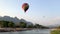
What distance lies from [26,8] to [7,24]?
96899mm

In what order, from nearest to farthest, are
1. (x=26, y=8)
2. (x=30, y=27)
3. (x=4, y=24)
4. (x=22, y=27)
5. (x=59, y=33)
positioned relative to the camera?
1. (x=26, y=8)
2. (x=59, y=33)
3. (x=4, y=24)
4. (x=22, y=27)
5. (x=30, y=27)

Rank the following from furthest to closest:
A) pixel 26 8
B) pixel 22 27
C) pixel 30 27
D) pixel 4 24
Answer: pixel 30 27
pixel 22 27
pixel 4 24
pixel 26 8

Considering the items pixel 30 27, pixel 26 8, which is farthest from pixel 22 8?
pixel 30 27

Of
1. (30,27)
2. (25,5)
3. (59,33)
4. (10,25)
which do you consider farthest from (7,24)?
(25,5)

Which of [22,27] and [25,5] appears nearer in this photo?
[25,5]

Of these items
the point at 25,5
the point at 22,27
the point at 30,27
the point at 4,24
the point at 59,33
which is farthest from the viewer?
the point at 30,27

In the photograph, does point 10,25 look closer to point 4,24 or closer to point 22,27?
point 4,24

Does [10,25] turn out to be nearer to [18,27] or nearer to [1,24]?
[1,24]

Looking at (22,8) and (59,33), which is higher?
(22,8)

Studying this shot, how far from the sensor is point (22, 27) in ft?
449

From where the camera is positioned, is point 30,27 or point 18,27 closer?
point 18,27

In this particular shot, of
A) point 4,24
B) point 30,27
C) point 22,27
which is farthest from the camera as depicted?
point 30,27

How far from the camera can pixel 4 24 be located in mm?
112250

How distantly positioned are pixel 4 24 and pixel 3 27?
81.0 inches
